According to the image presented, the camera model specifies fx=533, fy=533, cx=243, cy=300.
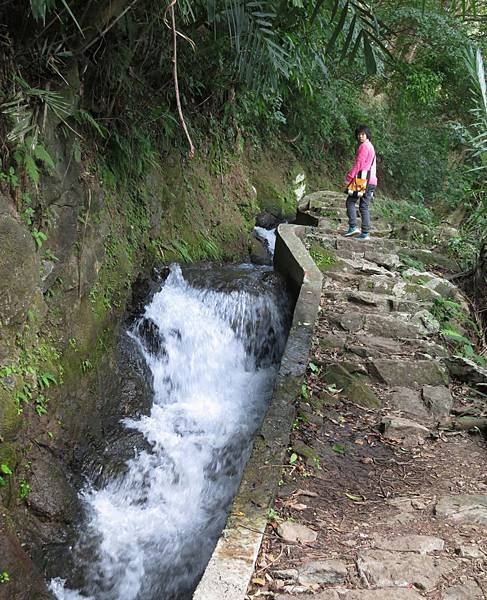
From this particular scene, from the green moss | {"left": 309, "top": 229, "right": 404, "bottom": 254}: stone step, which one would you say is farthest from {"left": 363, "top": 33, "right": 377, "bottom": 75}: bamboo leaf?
{"left": 309, "top": 229, "right": 404, "bottom": 254}: stone step

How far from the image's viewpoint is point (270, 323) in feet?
22.9

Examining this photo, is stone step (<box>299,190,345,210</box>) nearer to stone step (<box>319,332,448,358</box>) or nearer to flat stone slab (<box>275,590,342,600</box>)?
stone step (<box>319,332,448,358</box>)

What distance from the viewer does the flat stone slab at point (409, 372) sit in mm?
5242

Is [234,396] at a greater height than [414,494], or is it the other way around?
[414,494]

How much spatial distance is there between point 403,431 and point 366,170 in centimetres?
511

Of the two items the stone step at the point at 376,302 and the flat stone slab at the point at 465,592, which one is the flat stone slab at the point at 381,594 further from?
the stone step at the point at 376,302

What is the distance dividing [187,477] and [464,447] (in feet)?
7.82

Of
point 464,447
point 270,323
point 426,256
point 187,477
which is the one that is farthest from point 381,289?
point 187,477

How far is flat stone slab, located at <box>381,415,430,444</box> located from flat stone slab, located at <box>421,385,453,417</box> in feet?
1.06

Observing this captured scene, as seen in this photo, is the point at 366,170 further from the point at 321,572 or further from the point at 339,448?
the point at 321,572

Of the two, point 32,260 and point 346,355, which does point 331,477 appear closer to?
point 346,355

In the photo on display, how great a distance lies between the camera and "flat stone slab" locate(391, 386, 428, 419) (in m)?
4.82

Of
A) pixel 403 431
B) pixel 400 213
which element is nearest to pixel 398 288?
pixel 403 431

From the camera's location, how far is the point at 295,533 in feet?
10.6
